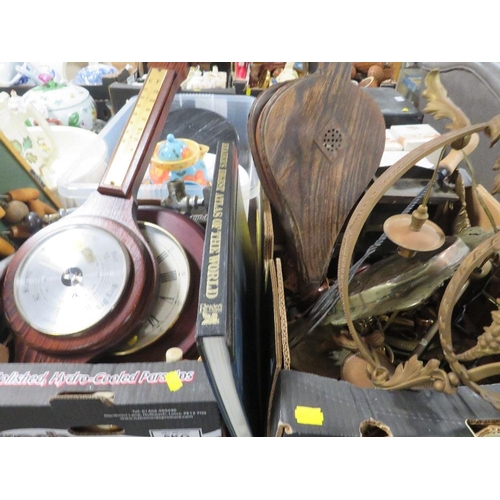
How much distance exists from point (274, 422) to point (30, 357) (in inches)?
12.7

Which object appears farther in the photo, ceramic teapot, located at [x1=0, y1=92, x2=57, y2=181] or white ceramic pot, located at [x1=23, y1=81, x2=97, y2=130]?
white ceramic pot, located at [x1=23, y1=81, x2=97, y2=130]

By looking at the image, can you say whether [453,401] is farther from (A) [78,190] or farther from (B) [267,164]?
(A) [78,190]

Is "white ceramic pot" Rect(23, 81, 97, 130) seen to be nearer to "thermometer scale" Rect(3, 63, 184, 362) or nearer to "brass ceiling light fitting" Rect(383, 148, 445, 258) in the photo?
"thermometer scale" Rect(3, 63, 184, 362)

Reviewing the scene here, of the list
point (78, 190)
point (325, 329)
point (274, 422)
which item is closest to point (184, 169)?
point (78, 190)

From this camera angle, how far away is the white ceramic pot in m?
1.02

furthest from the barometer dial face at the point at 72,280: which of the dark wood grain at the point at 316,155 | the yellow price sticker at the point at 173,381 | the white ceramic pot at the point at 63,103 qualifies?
the white ceramic pot at the point at 63,103

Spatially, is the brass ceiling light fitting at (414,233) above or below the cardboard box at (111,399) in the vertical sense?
above

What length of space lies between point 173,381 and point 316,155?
347mm

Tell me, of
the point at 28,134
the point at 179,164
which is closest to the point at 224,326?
the point at 179,164

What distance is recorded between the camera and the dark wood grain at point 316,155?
500 millimetres

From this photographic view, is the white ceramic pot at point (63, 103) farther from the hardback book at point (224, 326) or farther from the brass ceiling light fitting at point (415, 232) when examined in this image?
the brass ceiling light fitting at point (415, 232)

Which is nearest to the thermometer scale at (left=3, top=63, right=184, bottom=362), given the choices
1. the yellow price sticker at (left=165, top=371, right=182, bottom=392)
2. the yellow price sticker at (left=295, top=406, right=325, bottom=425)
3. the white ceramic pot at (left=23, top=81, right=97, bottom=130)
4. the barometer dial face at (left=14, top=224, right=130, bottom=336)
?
the barometer dial face at (left=14, top=224, right=130, bottom=336)

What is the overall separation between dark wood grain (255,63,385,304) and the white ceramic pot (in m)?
0.77

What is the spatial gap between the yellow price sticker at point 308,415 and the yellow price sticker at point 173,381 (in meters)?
0.12
